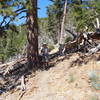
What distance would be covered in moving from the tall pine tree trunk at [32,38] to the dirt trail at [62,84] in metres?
1.22

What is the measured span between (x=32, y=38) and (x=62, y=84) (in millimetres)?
4122

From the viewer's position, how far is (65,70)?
26.8 ft

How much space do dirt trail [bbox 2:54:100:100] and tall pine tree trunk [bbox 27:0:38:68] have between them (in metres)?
1.22

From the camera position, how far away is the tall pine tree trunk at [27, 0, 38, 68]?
1005cm

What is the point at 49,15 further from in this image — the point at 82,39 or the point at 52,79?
the point at 52,79

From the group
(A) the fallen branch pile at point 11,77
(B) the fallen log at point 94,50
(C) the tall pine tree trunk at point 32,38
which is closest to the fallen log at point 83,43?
(B) the fallen log at point 94,50

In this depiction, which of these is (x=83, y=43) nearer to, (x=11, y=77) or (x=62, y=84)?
(x=62, y=84)

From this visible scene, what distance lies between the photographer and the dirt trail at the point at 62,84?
603cm

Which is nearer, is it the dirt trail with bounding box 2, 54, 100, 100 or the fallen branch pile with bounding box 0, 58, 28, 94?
the dirt trail with bounding box 2, 54, 100, 100

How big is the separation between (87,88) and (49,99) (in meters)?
1.36

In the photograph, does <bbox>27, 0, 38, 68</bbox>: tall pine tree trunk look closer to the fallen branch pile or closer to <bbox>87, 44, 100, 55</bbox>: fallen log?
the fallen branch pile

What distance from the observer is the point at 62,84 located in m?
6.92

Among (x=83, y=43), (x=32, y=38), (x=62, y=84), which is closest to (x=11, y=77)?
(x=32, y=38)

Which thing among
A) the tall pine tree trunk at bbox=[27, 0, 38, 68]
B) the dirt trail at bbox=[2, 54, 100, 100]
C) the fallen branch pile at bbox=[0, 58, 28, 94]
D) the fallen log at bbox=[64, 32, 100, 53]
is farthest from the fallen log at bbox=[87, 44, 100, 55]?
the fallen branch pile at bbox=[0, 58, 28, 94]
